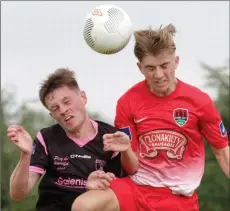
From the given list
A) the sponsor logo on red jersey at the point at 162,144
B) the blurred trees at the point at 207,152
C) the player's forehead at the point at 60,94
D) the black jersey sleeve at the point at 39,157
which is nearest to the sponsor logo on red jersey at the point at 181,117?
the sponsor logo on red jersey at the point at 162,144

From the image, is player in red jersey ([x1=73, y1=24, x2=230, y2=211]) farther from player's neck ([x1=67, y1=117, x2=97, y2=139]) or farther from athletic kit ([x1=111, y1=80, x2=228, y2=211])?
player's neck ([x1=67, y1=117, x2=97, y2=139])

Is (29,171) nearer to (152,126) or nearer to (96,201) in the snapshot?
(96,201)

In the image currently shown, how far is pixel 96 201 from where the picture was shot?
25.5 feet

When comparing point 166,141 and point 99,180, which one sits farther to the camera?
point 166,141

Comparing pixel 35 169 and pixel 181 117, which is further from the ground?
pixel 181 117

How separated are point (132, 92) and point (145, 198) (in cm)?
105

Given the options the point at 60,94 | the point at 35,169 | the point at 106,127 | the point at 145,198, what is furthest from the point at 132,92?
the point at 35,169

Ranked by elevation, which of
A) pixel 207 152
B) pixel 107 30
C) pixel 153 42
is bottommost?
pixel 207 152

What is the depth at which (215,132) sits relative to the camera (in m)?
8.51

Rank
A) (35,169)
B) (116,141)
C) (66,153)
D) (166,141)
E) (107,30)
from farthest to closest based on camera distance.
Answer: (107,30) → (166,141) → (66,153) → (35,169) → (116,141)

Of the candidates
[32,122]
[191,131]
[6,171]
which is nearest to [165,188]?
[191,131]

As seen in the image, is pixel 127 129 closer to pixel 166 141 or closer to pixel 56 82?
pixel 166 141

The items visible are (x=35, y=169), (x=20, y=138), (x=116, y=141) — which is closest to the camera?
(x=20, y=138)

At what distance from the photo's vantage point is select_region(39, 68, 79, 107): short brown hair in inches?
328
